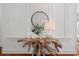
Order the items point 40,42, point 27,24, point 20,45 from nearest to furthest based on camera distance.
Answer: point 40,42
point 20,45
point 27,24

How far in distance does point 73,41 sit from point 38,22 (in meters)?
0.52

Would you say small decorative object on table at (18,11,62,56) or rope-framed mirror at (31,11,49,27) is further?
rope-framed mirror at (31,11,49,27)

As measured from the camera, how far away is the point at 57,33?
193 cm

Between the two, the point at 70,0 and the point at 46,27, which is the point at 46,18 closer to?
the point at 46,27

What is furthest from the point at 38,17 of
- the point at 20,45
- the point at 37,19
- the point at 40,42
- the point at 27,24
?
the point at 40,42

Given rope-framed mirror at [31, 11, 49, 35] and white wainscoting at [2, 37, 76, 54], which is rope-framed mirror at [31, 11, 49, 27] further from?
white wainscoting at [2, 37, 76, 54]

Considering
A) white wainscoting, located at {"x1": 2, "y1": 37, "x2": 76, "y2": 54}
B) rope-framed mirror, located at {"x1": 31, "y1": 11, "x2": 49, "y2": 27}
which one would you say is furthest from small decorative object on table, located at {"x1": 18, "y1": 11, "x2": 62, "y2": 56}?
white wainscoting, located at {"x1": 2, "y1": 37, "x2": 76, "y2": 54}

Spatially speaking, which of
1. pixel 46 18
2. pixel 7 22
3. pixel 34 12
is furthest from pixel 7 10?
pixel 46 18

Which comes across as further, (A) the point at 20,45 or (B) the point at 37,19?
(B) the point at 37,19

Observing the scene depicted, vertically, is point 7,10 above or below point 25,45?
above

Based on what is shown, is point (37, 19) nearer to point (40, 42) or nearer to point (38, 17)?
point (38, 17)

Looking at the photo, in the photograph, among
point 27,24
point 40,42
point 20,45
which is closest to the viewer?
point 40,42

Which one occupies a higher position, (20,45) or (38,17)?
(38,17)

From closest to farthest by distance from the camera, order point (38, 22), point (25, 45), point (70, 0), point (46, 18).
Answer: point (70, 0), point (25, 45), point (46, 18), point (38, 22)
